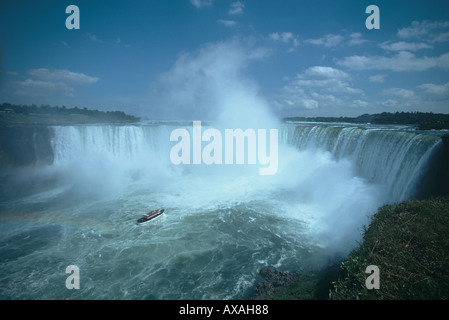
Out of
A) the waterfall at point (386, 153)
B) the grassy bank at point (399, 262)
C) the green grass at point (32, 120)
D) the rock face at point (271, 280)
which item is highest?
the green grass at point (32, 120)

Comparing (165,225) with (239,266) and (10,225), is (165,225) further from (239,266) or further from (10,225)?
(10,225)

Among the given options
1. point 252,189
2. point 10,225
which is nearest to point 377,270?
point 252,189

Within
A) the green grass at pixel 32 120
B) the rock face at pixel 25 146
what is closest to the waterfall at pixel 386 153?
the rock face at pixel 25 146

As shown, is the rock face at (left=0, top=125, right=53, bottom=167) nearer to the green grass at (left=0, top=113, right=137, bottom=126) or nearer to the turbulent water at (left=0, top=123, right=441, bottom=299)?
the turbulent water at (left=0, top=123, right=441, bottom=299)

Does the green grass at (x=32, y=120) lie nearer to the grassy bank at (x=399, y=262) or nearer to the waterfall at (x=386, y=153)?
the grassy bank at (x=399, y=262)

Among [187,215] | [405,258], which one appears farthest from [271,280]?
[187,215]

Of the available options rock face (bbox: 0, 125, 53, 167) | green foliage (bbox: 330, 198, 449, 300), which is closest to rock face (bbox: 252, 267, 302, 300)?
green foliage (bbox: 330, 198, 449, 300)
